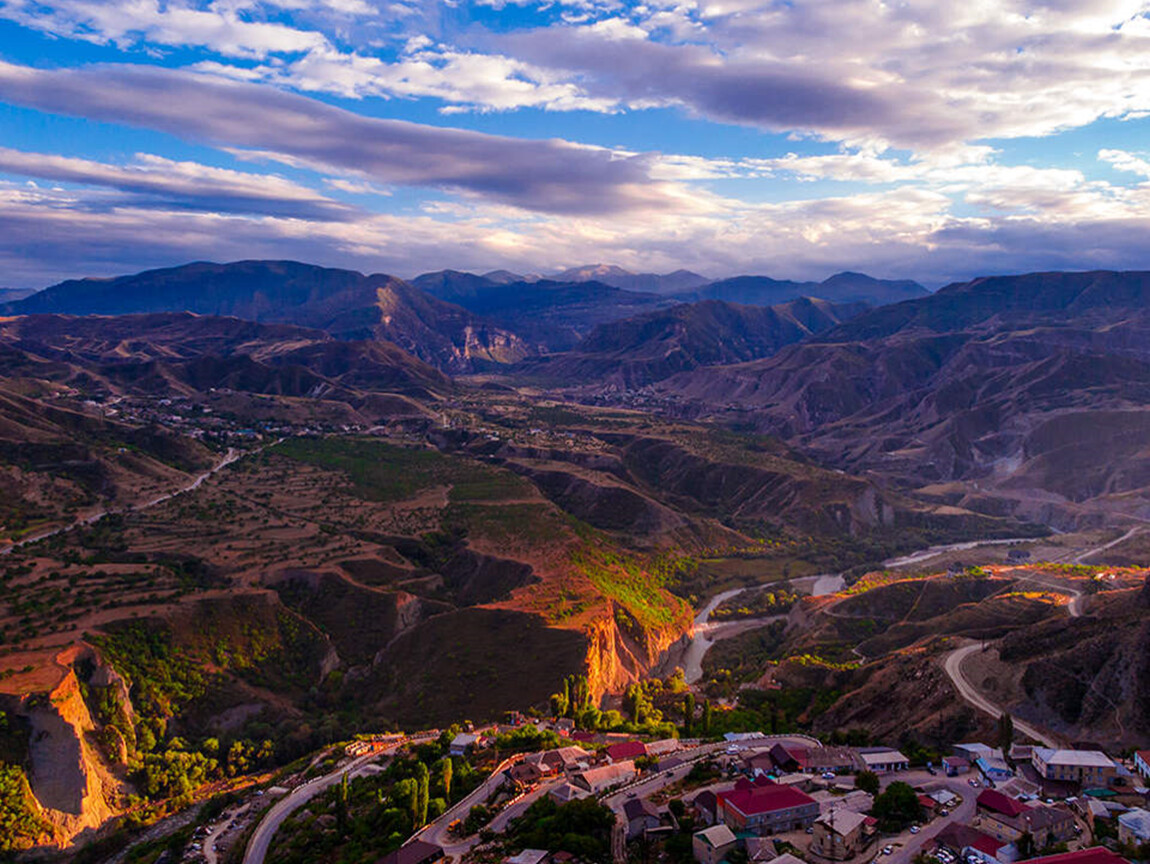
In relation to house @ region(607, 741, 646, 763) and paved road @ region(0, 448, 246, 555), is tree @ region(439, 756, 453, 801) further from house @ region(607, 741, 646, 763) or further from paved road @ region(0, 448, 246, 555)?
paved road @ region(0, 448, 246, 555)

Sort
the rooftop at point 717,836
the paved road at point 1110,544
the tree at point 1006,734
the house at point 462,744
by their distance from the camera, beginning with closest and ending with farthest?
1. the rooftop at point 717,836
2. the tree at point 1006,734
3. the house at point 462,744
4. the paved road at point 1110,544

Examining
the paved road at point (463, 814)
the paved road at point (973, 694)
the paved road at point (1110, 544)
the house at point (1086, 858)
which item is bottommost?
the paved road at point (1110, 544)

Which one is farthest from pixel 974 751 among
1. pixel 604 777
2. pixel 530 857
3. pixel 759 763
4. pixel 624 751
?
pixel 530 857

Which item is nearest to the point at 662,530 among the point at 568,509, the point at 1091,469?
the point at 568,509

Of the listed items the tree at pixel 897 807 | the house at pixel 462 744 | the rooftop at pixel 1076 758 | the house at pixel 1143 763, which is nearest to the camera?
the tree at pixel 897 807

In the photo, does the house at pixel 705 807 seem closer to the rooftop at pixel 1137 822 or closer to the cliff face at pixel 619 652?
the rooftop at pixel 1137 822

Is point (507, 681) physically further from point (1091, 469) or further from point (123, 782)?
point (1091, 469)

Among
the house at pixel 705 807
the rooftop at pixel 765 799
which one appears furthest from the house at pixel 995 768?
the house at pixel 705 807
